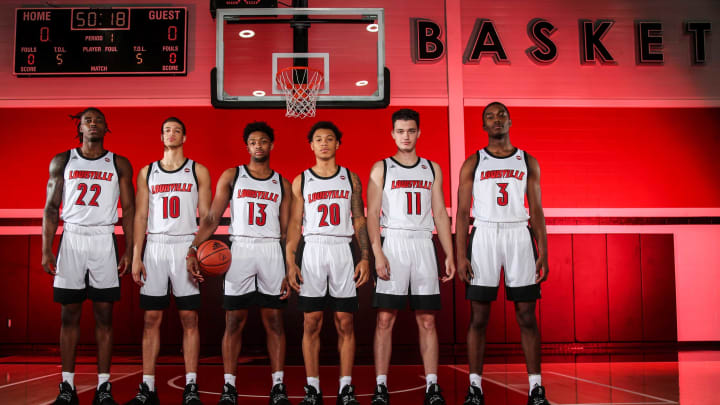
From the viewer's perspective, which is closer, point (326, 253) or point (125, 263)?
point (326, 253)

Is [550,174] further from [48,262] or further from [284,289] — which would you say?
[48,262]

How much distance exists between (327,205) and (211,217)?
88 centimetres

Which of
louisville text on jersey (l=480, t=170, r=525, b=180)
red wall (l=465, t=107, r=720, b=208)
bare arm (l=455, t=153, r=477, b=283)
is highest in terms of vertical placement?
red wall (l=465, t=107, r=720, b=208)

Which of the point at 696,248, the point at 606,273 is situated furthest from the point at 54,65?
the point at 696,248

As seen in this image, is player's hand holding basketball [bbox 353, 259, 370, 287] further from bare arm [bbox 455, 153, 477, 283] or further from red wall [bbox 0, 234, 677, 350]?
red wall [bbox 0, 234, 677, 350]

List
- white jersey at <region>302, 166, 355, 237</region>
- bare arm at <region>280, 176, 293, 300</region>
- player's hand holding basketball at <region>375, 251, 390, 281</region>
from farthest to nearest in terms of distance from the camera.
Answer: bare arm at <region>280, 176, 293, 300</region>
white jersey at <region>302, 166, 355, 237</region>
player's hand holding basketball at <region>375, 251, 390, 281</region>

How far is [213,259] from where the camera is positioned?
391 cm

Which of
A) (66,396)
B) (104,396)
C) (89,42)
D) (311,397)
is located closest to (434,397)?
(311,397)

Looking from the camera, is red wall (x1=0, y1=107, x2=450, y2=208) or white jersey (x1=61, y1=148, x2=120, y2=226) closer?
white jersey (x1=61, y1=148, x2=120, y2=226)

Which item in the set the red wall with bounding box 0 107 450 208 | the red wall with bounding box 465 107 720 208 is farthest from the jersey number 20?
the red wall with bounding box 465 107 720 208

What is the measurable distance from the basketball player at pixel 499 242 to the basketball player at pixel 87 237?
2.58 m

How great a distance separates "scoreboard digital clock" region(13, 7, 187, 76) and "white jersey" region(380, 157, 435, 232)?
15.0ft

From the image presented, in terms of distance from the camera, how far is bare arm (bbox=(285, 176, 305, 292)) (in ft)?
12.9

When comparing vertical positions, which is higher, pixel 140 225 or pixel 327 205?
pixel 327 205
